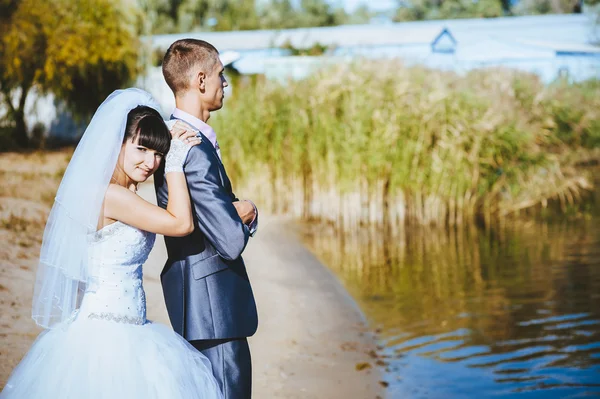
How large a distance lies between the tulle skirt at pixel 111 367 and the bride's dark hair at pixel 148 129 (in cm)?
78

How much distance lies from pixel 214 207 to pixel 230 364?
70cm

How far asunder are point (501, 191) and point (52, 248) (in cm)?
1364

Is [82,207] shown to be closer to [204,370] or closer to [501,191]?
[204,370]

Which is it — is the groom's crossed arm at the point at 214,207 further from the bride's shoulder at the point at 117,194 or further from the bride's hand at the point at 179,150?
the bride's shoulder at the point at 117,194

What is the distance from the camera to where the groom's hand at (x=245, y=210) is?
345 centimetres

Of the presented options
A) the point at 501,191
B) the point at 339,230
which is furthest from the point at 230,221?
the point at 501,191

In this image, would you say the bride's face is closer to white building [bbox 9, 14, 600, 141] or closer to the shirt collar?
the shirt collar

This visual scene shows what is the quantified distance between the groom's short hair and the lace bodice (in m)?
0.67

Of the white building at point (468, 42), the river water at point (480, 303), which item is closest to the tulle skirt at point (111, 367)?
the river water at point (480, 303)

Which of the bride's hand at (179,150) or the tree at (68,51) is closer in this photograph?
the bride's hand at (179,150)

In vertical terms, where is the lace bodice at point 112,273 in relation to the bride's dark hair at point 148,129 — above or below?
below

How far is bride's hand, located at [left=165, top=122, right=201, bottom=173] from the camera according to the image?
3.30m

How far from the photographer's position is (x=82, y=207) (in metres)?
3.43

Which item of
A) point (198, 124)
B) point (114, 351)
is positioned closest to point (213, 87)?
point (198, 124)
